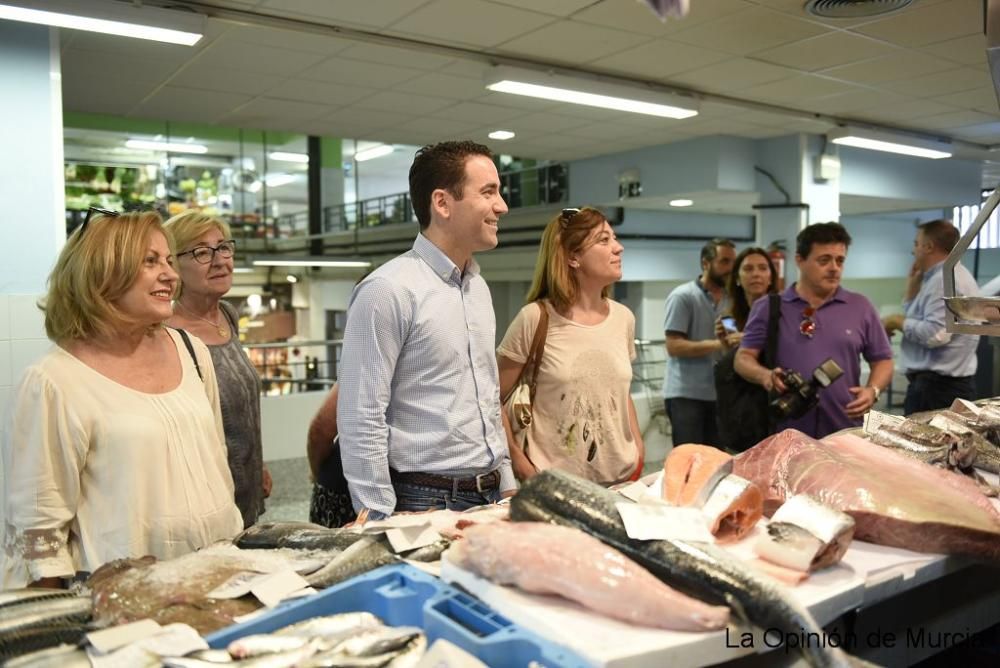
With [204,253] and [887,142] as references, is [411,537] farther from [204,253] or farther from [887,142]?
[887,142]

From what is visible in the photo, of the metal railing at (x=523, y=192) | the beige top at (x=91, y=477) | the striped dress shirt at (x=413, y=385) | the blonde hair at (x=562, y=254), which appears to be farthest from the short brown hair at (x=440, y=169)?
the metal railing at (x=523, y=192)

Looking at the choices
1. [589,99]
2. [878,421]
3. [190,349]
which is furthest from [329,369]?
[878,421]

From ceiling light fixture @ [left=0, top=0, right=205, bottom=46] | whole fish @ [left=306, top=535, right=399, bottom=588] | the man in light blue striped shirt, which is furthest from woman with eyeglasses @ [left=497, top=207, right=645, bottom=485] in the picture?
ceiling light fixture @ [left=0, top=0, right=205, bottom=46]

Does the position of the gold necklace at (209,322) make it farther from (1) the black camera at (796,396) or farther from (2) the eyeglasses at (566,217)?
(1) the black camera at (796,396)

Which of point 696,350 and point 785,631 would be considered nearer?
point 785,631

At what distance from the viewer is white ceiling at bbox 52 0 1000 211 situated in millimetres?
4375

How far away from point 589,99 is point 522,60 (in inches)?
30.3

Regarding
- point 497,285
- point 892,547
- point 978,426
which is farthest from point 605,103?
point 497,285

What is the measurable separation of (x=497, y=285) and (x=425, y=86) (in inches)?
302

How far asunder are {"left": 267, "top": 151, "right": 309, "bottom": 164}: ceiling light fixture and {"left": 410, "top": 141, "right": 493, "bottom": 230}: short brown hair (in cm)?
1298

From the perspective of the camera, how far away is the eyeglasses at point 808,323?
3465 millimetres

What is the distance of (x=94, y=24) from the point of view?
398 cm

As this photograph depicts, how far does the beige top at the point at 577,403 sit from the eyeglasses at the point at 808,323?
1.18 m

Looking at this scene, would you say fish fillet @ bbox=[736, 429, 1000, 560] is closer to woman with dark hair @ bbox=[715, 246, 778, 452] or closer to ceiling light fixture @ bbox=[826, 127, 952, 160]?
woman with dark hair @ bbox=[715, 246, 778, 452]
